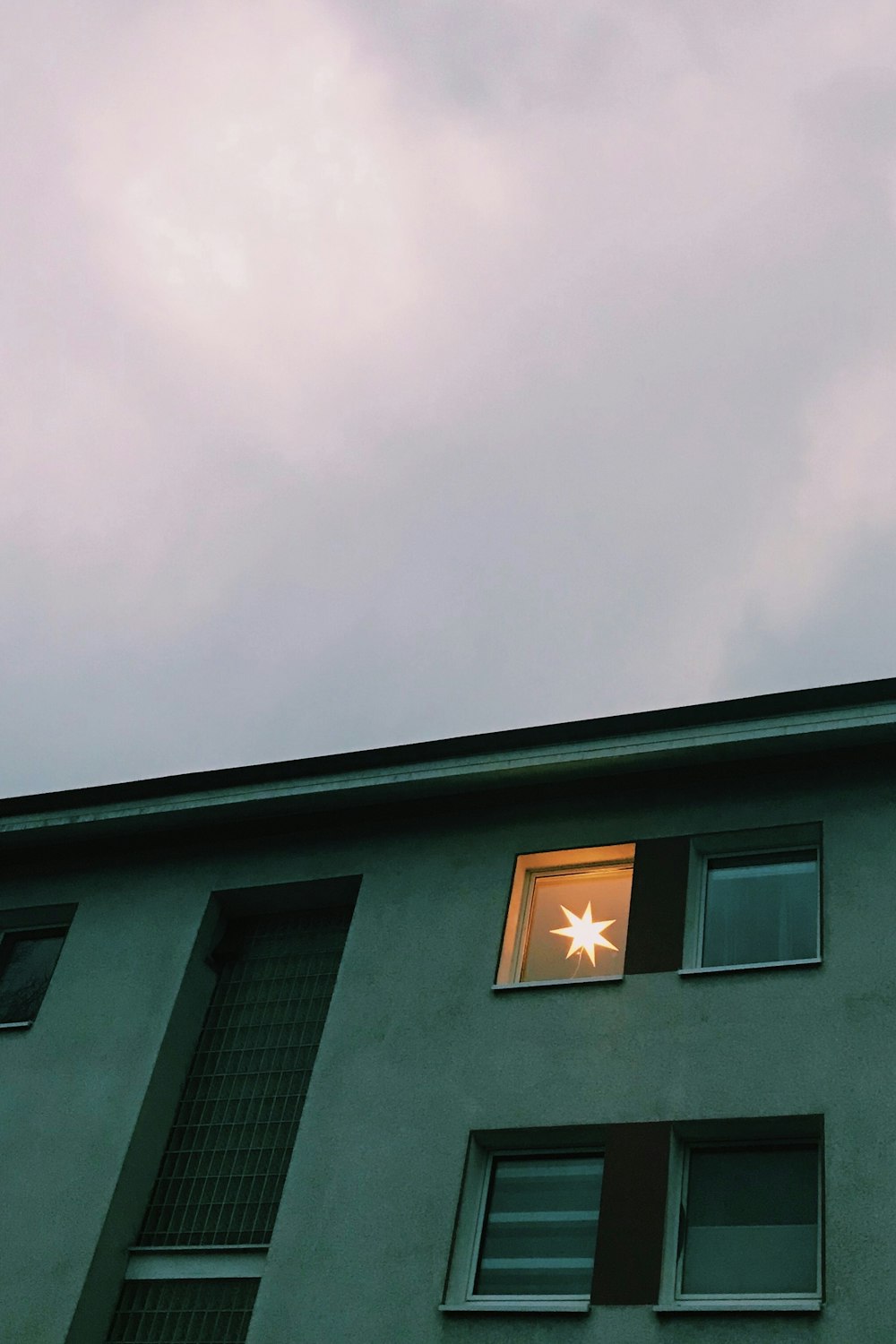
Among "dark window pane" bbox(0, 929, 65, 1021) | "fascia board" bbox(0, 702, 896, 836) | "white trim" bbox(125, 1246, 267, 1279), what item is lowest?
"white trim" bbox(125, 1246, 267, 1279)

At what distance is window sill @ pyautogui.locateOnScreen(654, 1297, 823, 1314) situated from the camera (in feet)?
34.7

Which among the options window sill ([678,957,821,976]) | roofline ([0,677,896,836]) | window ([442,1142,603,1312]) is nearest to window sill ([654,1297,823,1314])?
window ([442,1142,603,1312])

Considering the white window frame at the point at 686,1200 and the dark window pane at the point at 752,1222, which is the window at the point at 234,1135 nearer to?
the white window frame at the point at 686,1200


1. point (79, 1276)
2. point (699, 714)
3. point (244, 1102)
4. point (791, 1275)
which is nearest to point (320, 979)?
point (244, 1102)

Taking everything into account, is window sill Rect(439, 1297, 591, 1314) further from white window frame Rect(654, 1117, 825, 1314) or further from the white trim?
the white trim

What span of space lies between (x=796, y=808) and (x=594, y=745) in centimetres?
226

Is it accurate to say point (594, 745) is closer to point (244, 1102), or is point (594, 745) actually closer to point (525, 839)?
point (525, 839)

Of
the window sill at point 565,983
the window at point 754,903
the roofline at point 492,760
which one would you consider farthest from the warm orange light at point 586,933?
the roofline at point 492,760

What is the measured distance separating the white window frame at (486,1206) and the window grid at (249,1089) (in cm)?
225

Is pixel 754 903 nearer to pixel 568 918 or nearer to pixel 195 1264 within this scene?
pixel 568 918

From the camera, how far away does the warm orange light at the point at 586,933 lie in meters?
14.1

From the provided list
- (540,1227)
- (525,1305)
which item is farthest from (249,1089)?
(525,1305)

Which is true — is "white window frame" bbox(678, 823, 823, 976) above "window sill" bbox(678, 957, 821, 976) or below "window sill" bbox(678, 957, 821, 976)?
above

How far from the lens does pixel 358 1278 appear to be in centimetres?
1217
